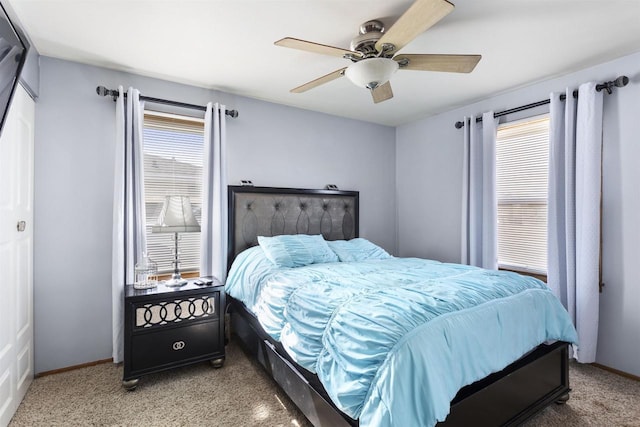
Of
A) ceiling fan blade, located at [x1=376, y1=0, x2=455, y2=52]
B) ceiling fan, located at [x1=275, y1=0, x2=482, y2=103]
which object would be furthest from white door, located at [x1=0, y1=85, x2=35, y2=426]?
ceiling fan blade, located at [x1=376, y1=0, x2=455, y2=52]

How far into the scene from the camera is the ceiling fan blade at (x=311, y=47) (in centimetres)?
179

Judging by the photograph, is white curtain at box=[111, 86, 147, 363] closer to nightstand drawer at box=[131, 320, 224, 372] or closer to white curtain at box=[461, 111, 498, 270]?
nightstand drawer at box=[131, 320, 224, 372]

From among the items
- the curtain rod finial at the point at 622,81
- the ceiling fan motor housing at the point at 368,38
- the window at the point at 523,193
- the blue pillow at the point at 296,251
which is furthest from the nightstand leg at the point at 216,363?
the curtain rod finial at the point at 622,81

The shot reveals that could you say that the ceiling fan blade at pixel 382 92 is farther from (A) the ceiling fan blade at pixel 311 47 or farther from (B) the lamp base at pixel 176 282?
(B) the lamp base at pixel 176 282

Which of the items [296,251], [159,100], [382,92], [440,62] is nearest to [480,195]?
[382,92]

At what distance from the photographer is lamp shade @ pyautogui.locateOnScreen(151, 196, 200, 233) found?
2568 millimetres

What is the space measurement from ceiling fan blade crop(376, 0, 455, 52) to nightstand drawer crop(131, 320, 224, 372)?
8.07ft

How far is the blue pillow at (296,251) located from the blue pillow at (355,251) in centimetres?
10

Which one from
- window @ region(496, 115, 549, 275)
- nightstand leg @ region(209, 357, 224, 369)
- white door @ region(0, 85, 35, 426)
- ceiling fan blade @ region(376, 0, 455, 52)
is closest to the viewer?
ceiling fan blade @ region(376, 0, 455, 52)

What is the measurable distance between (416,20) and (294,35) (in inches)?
37.5

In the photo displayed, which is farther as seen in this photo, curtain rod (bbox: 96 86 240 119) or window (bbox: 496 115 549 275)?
window (bbox: 496 115 549 275)

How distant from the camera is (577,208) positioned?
270 cm

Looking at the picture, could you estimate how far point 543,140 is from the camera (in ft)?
10.1

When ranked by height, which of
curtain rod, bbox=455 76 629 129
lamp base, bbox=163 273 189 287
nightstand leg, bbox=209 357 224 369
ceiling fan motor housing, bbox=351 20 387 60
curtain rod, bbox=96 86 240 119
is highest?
ceiling fan motor housing, bbox=351 20 387 60
